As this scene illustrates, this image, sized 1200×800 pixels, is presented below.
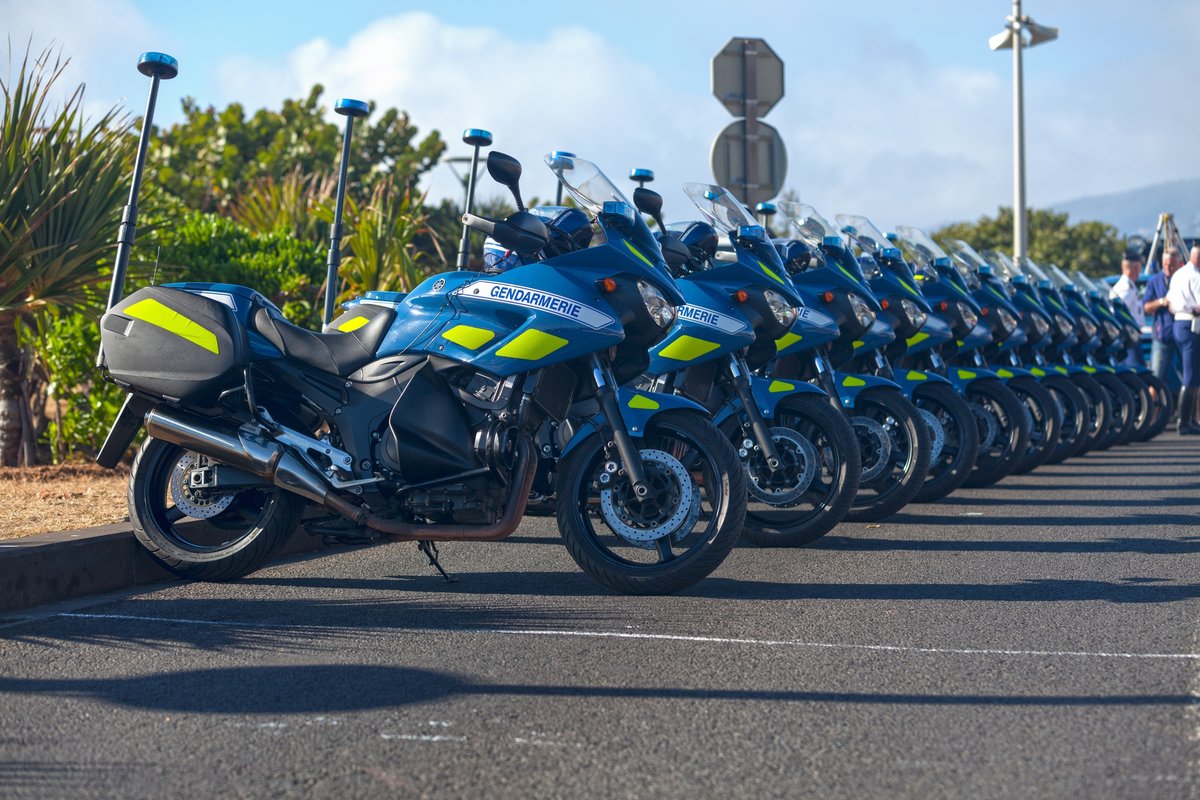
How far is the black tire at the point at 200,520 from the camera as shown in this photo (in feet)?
20.1

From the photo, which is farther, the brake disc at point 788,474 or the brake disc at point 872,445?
the brake disc at point 872,445

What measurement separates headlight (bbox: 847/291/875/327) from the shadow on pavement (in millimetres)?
4457

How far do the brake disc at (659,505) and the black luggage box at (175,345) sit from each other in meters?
1.55

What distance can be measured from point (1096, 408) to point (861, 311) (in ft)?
17.8

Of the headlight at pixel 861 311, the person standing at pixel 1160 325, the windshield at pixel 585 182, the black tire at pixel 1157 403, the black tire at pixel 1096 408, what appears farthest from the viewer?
the person standing at pixel 1160 325

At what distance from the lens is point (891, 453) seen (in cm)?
809

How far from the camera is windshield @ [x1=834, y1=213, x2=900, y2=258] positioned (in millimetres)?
9766

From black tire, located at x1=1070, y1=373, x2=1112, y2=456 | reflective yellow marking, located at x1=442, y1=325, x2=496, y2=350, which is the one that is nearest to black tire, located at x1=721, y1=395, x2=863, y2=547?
reflective yellow marking, located at x1=442, y1=325, x2=496, y2=350

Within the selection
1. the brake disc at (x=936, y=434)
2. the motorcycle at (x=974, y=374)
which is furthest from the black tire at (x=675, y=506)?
the motorcycle at (x=974, y=374)

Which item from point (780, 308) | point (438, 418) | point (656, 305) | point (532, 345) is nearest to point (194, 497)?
point (438, 418)

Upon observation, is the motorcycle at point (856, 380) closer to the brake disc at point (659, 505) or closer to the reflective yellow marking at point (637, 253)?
the reflective yellow marking at point (637, 253)

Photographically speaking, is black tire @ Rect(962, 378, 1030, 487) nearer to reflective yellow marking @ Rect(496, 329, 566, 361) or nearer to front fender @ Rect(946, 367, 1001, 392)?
front fender @ Rect(946, 367, 1001, 392)

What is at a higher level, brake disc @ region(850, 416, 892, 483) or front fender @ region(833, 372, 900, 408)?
front fender @ region(833, 372, 900, 408)

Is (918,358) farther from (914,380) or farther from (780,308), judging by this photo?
(780,308)
